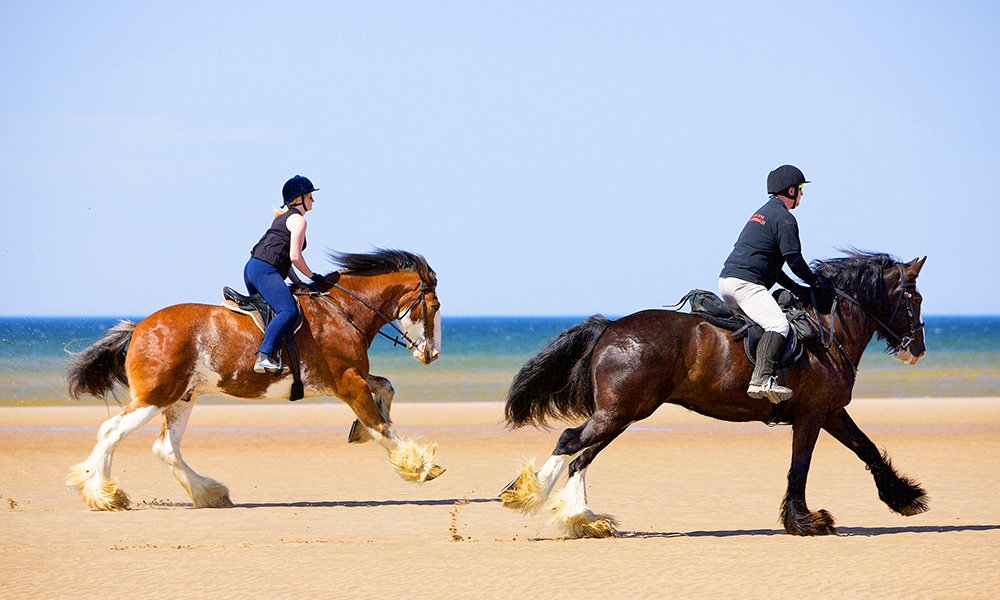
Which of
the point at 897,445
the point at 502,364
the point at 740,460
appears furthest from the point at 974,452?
the point at 502,364

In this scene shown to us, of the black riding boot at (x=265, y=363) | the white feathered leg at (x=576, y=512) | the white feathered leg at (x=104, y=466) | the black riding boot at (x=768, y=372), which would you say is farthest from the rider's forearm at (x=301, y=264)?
the black riding boot at (x=768, y=372)

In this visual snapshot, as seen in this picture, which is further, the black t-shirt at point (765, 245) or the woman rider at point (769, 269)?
the black t-shirt at point (765, 245)

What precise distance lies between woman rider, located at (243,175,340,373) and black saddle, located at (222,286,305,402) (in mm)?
75

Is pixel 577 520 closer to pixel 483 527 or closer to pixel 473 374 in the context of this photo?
pixel 483 527

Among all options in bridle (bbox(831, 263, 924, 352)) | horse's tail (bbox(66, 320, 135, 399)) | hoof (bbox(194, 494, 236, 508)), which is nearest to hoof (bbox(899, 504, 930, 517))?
bridle (bbox(831, 263, 924, 352))

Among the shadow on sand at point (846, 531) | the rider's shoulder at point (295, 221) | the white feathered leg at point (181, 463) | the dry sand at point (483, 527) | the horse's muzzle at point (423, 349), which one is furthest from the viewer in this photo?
the horse's muzzle at point (423, 349)

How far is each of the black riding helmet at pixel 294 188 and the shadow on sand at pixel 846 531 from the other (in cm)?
417

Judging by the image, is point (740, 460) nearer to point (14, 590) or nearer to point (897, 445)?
point (897, 445)

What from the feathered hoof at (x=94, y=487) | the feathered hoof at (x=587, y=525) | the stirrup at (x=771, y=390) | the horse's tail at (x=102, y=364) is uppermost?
the stirrup at (x=771, y=390)

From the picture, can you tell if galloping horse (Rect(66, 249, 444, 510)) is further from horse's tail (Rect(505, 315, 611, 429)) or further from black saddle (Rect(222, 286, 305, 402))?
horse's tail (Rect(505, 315, 611, 429))

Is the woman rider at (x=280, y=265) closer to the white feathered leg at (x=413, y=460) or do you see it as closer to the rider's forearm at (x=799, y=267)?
the white feathered leg at (x=413, y=460)

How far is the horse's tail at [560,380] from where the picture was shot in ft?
30.5

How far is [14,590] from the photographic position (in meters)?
7.35

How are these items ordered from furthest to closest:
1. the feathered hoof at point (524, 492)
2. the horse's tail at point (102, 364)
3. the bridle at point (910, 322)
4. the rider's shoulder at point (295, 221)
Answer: the horse's tail at point (102, 364) < the rider's shoulder at point (295, 221) < the bridle at point (910, 322) < the feathered hoof at point (524, 492)
